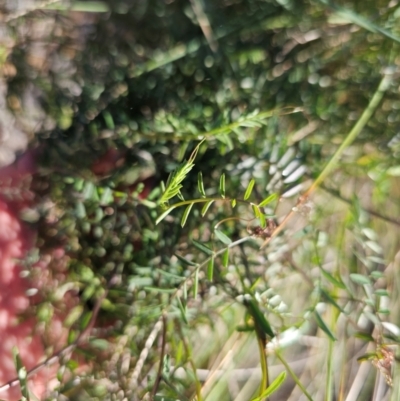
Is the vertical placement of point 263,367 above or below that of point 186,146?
below

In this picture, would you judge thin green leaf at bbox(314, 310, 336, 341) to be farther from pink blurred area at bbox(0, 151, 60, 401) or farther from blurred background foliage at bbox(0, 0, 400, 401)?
pink blurred area at bbox(0, 151, 60, 401)

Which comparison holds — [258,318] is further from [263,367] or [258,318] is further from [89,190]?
[89,190]

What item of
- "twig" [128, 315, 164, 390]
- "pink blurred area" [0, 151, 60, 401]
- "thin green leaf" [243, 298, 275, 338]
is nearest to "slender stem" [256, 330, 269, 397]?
"thin green leaf" [243, 298, 275, 338]

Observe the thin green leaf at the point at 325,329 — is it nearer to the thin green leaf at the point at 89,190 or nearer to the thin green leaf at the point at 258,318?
the thin green leaf at the point at 258,318

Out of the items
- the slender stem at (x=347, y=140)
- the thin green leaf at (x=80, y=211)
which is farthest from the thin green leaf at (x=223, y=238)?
the thin green leaf at (x=80, y=211)

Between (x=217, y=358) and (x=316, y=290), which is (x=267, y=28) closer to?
(x=316, y=290)

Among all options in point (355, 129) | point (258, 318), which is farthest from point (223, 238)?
point (355, 129)
